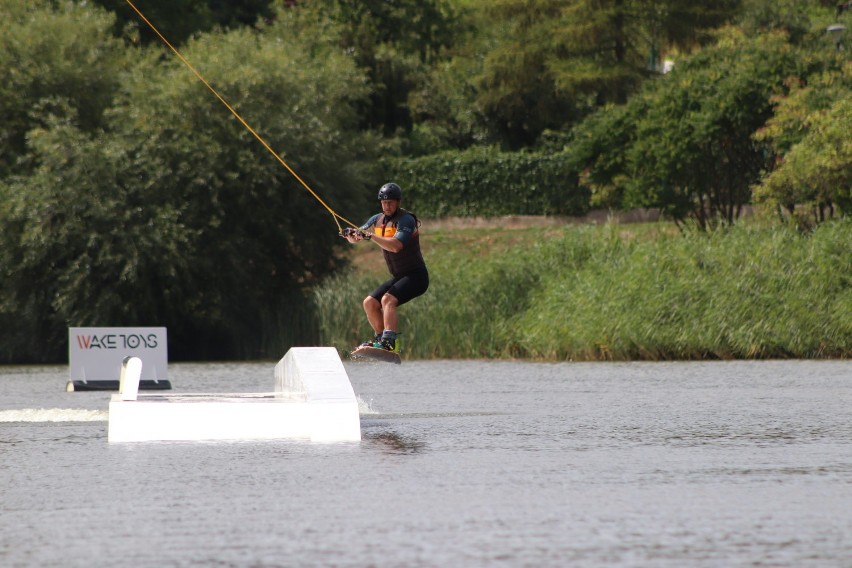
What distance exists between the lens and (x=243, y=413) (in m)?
13.0

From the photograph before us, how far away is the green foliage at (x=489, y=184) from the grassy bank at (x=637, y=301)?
16642 millimetres

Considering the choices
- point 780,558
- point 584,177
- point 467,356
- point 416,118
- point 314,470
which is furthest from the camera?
point 416,118

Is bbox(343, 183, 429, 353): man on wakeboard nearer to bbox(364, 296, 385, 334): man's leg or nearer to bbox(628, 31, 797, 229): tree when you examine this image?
bbox(364, 296, 385, 334): man's leg

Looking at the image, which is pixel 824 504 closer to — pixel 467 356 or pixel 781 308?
pixel 781 308

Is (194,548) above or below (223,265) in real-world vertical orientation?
below

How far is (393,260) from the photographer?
16.1 m

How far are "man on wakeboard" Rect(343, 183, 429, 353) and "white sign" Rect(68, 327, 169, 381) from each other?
6344 mm

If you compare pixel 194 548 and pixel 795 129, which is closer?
pixel 194 548

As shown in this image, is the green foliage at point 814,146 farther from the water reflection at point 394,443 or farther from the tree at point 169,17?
the water reflection at point 394,443

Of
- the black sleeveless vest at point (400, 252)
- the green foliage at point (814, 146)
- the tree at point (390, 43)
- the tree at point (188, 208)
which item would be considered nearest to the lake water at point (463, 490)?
the black sleeveless vest at point (400, 252)

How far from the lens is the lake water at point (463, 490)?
24.6 feet

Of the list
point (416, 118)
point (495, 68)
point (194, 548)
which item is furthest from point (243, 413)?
point (416, 118)

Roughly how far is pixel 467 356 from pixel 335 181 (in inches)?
316

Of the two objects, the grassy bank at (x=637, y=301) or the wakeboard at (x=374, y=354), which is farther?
the grassy bank at (x=637, y=301)
